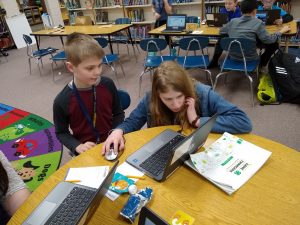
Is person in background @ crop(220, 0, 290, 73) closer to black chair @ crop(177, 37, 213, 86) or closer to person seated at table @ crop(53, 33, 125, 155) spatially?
black chair @ crop(177, 37, 213, 86)

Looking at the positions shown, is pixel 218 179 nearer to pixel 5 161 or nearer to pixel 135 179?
pixel 135 179

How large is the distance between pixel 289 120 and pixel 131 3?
4.62m

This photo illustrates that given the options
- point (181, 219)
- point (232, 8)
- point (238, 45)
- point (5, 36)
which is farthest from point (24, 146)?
point (5, 36)

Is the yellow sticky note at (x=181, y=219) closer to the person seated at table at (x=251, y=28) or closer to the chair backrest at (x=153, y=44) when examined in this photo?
the person seated at table at (x=251, y=28)

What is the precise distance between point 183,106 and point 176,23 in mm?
2790

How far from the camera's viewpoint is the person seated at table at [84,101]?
149cm

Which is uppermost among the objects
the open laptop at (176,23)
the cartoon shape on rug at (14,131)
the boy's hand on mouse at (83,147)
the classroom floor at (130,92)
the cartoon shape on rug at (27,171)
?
the open laptop at (176,23)

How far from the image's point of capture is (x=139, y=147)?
1249 mm

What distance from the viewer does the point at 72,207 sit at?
96cm

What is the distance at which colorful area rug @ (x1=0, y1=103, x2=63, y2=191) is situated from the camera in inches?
93.0

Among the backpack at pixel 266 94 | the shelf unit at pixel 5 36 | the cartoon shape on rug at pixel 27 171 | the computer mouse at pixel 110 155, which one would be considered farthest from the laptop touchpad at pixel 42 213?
the shelf unit at pixel 5 36

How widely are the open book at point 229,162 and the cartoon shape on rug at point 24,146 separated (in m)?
2.17

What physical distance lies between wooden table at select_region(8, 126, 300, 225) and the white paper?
54 millimetres

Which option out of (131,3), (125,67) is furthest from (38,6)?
(125,67)
